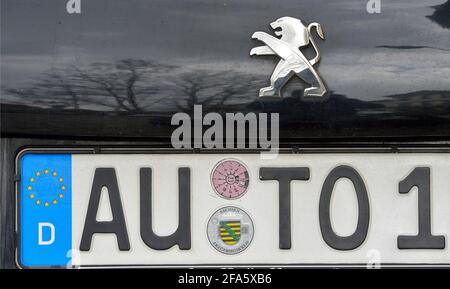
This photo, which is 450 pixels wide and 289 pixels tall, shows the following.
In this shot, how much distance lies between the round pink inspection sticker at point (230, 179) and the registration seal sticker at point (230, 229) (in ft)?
0.12

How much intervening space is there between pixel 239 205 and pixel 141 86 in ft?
1.11

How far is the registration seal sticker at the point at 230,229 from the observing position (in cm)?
161

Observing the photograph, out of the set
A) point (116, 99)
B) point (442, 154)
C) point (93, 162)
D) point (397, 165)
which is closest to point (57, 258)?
point (93, 162)

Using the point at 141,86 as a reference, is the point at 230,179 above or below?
below

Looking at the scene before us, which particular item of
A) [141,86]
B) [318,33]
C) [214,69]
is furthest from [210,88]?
[318,33]

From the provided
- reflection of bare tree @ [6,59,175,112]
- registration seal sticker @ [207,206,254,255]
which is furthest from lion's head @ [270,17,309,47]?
registration seal sticker @ [207,206,254,255]

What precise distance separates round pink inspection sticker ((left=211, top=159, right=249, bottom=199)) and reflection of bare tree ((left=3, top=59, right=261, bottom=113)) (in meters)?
0.14

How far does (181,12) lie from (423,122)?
22.7 inches

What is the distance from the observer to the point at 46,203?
1606mm

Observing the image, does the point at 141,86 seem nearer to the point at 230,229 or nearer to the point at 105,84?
the point at 105,84

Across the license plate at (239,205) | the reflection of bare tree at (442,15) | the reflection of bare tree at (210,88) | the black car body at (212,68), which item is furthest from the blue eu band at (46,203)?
the reflection of bare tree at (442,15)

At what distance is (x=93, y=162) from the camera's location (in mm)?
1604

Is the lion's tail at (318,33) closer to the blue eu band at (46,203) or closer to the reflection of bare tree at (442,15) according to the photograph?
the reflection of bare tree at (442,15)

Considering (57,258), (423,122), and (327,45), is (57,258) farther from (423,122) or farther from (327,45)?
(423,122)
